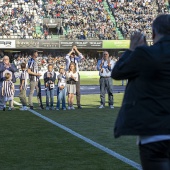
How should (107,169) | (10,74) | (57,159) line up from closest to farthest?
1. (107,169)
2. (57,159)
3. (10,74)

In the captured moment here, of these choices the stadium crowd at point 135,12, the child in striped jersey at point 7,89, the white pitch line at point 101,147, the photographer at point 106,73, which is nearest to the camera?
the white pitch line at point 101,147

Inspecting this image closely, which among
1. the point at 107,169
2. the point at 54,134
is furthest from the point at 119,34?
the point at 107,169

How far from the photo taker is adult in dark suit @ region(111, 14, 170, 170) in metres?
3.82

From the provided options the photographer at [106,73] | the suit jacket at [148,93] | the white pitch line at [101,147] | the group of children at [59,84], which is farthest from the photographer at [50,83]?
the suit jacket at [148,93]

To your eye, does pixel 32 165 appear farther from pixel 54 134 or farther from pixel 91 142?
pixel 54 134

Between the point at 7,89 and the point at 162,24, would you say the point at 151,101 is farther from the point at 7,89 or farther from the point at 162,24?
the point at 7,89

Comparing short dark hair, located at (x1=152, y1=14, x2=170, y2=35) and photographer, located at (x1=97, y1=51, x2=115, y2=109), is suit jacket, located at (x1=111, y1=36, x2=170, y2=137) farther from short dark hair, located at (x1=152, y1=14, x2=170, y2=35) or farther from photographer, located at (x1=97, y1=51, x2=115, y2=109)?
photographer, located at (x1=97, y1=51, x2=115, y2=109)

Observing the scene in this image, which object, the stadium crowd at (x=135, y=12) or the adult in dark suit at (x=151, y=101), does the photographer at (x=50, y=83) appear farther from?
the stadium crowd at (x=135, y=12)

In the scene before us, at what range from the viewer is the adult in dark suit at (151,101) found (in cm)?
382

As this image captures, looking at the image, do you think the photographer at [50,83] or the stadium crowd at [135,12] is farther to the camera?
the stadium crowd at [135,12]

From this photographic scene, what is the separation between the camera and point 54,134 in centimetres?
1125

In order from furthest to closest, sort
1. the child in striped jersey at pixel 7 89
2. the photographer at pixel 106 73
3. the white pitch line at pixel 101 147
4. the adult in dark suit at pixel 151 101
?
the photographer at pixel 106 73, the child in striped jersey at pixel 7 89, the white pitch line at pixel 101 147, the adult in dark suit at pixel 151 101

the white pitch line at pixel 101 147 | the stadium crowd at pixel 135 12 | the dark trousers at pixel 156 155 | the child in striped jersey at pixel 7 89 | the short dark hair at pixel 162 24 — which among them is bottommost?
the white pitch line at pixel 101 147

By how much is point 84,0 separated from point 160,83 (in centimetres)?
5830
